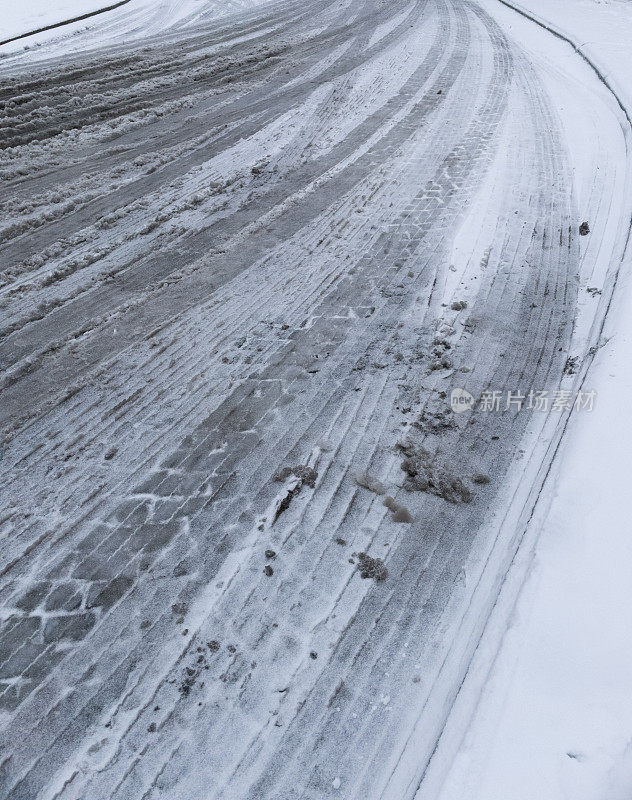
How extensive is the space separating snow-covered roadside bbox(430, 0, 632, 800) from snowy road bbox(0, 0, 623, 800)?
0.49 ft

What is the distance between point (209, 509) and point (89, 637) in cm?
84

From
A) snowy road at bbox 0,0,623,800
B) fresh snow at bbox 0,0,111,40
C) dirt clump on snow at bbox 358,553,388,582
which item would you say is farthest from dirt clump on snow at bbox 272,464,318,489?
fresh snow at bbox 0,0,111,40

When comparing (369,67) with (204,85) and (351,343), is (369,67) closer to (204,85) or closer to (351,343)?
(204,85)

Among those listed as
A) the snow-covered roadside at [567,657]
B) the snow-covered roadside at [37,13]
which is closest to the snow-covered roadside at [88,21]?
the snow-covered roadside at [37,13]

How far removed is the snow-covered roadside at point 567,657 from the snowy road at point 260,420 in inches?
5.9

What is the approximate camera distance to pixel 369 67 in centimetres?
867

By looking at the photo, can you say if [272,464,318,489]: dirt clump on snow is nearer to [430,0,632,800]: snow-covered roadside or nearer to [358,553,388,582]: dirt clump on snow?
[358,553,388,582]: dirt clump on snow

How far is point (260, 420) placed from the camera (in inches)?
138

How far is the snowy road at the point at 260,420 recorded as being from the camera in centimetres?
232

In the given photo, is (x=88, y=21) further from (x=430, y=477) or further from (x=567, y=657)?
(x=567, y=657)

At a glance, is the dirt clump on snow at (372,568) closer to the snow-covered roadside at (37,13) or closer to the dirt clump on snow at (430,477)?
the dirt clump on snow at (430,477)

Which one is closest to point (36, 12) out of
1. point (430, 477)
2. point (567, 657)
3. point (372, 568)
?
point (430, 477)

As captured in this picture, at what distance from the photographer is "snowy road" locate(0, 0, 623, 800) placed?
7.61 ft

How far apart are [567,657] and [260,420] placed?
2094 mm
